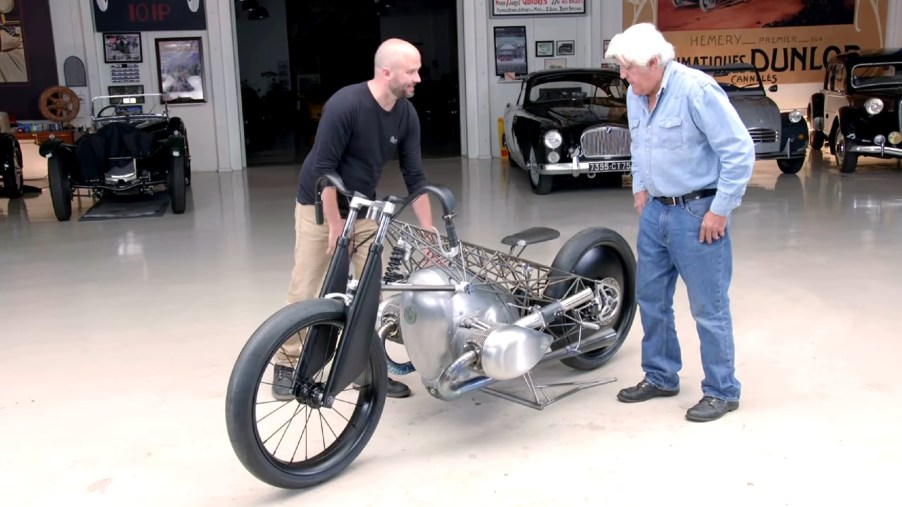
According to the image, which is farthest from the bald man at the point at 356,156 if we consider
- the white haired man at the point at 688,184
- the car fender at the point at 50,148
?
the car fender at the point at 50,148

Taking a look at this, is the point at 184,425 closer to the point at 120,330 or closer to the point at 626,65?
the point at 120,330

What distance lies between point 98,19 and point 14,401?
33.6 feet

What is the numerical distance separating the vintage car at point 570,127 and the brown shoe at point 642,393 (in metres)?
5.54

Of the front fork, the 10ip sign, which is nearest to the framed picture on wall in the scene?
the 10ip sign

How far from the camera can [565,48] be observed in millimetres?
13773

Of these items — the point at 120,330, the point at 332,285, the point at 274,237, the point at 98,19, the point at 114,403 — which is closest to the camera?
the point at 332,285

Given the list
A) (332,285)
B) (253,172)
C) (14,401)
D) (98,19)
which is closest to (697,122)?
(332,285)

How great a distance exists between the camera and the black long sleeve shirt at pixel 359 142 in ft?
11.6

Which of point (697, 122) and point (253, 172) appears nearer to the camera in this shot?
point (697, 122)

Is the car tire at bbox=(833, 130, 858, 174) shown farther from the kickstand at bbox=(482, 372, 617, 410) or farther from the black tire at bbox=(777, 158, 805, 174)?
the kickstand at bbox=(482, 372, 617, 410)

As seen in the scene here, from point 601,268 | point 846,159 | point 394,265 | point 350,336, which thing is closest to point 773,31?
point 846,159

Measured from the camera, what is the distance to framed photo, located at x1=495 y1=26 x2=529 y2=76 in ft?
44.7

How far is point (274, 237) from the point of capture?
7.55 meters

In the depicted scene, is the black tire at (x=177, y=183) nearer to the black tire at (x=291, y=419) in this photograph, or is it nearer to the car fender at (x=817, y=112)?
the black tire at (x=291, y=419)
